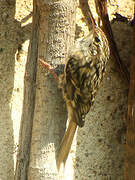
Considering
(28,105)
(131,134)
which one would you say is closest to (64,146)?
(28,105)

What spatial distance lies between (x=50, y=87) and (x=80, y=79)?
18 centimetres

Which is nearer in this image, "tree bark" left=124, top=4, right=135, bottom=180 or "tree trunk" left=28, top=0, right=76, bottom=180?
"tree trunk" left=28, top=0, right=76, bottom=180

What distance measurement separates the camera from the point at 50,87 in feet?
6.29

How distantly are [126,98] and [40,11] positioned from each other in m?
0.94

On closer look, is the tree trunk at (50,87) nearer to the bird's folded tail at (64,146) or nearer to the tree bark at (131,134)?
the bird's folded tail at (64,146)

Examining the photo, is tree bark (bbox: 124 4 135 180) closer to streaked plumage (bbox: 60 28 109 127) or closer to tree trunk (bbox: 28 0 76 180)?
streaked plumage (bbox: 60 28 109 127)

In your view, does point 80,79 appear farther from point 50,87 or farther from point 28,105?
point 28,105

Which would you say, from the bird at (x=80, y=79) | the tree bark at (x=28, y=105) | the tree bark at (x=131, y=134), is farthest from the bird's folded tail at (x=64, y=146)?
the tree bark at (x=131, y=134)

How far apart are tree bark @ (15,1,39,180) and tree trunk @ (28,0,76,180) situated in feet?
0.37

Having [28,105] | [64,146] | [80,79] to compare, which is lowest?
[64,146]

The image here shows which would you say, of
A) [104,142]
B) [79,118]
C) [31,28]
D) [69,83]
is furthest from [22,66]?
[104,142]

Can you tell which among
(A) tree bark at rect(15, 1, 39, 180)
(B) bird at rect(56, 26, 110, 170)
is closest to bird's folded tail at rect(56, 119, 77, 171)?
(B) bird at rect(56, 26, 110, 170)

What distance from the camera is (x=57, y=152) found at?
6.32 feet

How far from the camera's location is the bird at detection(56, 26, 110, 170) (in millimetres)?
1922
